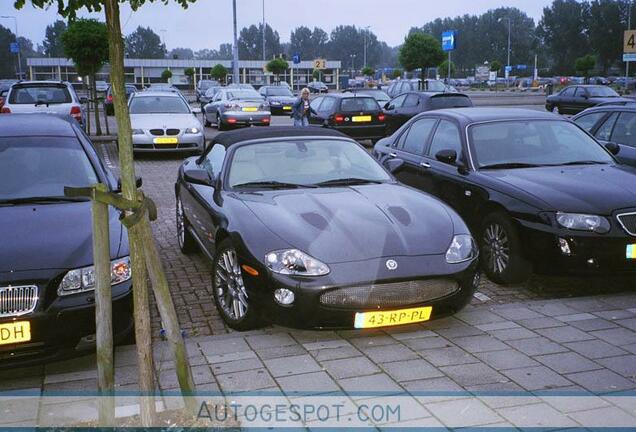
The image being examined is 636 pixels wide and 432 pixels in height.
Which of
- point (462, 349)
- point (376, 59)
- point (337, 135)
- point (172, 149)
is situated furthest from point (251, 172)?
point (376, 59)

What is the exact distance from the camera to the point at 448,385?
4.11m

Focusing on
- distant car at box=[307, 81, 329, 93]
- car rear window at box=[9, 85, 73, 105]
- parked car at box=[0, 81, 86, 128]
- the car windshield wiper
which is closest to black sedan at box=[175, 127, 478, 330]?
the car windshield wiper

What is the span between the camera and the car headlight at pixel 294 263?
4746 mm

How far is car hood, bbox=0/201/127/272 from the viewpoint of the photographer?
14.4 feet

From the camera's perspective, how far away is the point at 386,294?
4758 millimetres

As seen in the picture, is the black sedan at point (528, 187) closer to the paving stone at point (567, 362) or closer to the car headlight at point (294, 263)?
the paving stone at point (567, 362)

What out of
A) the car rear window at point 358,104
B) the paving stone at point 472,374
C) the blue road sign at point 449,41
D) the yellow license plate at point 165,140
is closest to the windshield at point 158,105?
the yellow license plate at point 165,140

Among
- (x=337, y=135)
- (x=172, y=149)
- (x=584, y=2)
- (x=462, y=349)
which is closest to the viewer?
(x=462, y=349)

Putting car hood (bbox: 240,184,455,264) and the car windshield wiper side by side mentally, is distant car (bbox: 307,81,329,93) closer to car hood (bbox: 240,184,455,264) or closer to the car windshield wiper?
car hood (bbox: 240,184,455,264)

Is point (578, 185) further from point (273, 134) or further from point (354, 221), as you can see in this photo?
point (273, 134)

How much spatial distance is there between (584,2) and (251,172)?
119m

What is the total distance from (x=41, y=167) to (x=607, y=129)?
24.7 feet

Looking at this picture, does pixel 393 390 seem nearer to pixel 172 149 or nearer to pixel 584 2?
pixel 172 149

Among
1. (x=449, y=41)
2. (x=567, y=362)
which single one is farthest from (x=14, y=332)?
(x=449, y=41)
